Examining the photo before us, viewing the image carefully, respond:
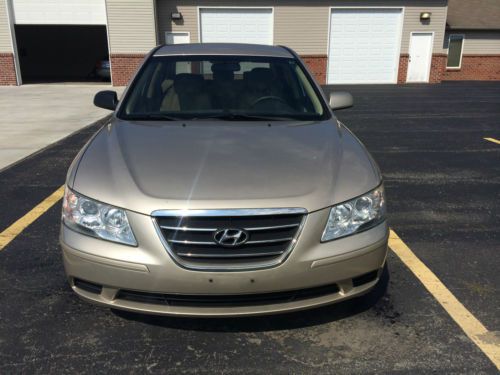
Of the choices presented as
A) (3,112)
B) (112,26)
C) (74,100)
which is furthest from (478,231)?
(112,26)

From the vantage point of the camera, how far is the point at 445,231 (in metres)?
4.33

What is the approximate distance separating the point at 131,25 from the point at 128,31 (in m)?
0.28

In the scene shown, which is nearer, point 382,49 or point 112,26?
point 112,26

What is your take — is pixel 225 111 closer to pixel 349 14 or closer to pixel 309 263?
pixel 309 263

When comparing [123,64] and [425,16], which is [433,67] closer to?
[425,16]

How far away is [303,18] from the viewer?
19.5m

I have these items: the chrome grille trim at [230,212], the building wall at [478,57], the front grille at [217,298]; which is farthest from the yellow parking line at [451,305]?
the building wall at [478,57]

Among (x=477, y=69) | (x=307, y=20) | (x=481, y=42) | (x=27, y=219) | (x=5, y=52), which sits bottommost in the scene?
(x=477, y=69)

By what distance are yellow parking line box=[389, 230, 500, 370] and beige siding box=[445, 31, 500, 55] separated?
76.6ft

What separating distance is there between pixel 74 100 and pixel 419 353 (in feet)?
47.4

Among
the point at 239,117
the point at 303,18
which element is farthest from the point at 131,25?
the point at 239,117

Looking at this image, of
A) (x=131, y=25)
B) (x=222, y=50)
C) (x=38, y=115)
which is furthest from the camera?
(x=131, y=25)

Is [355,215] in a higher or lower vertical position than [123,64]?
higher

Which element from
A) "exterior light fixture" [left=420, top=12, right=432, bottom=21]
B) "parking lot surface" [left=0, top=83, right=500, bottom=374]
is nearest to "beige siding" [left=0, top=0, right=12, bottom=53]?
"parking lot surface" [left=0, top=83, right=500, bottom=374]
